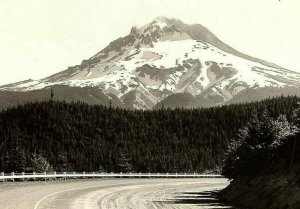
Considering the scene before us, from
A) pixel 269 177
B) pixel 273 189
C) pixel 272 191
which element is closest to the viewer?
pixel 272 191

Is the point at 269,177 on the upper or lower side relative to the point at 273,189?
upper

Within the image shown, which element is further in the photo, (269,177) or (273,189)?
(269,177)

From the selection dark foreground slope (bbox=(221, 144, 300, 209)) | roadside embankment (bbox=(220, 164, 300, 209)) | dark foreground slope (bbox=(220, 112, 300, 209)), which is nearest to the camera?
roadside embankment (bbox=(220, 164, 300, 209))

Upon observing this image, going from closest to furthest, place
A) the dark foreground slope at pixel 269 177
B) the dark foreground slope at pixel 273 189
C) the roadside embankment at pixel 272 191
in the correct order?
the roadside embankment at pixel 272 191 < the dark foreground slope at pixel 273 189 < the dark foreground slope at pixel 269 177

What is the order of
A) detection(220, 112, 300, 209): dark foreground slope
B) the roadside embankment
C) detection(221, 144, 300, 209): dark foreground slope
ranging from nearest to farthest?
the roadside embankment, detection(221, 144, 300, 209): dark foreground slope, detection(220, 112, 300, 209): dark foreground slope

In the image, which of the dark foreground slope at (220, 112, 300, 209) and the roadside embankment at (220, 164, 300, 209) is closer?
the roadside embankment at (220, 164, 300, 209)

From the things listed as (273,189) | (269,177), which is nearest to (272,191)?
(273,189)

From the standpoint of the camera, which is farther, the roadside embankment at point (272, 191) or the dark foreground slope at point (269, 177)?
the dark foreground slope at point (269, 177)

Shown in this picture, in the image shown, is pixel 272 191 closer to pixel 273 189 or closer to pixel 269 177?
pixel 273 189

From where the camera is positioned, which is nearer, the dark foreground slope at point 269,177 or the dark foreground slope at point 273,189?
the dark foreground slope at point 273,189

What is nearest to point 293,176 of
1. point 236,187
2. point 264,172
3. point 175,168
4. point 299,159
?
point 299,159

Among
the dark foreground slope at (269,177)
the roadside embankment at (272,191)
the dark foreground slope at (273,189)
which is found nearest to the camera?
the roadside embankment at (272,191)
